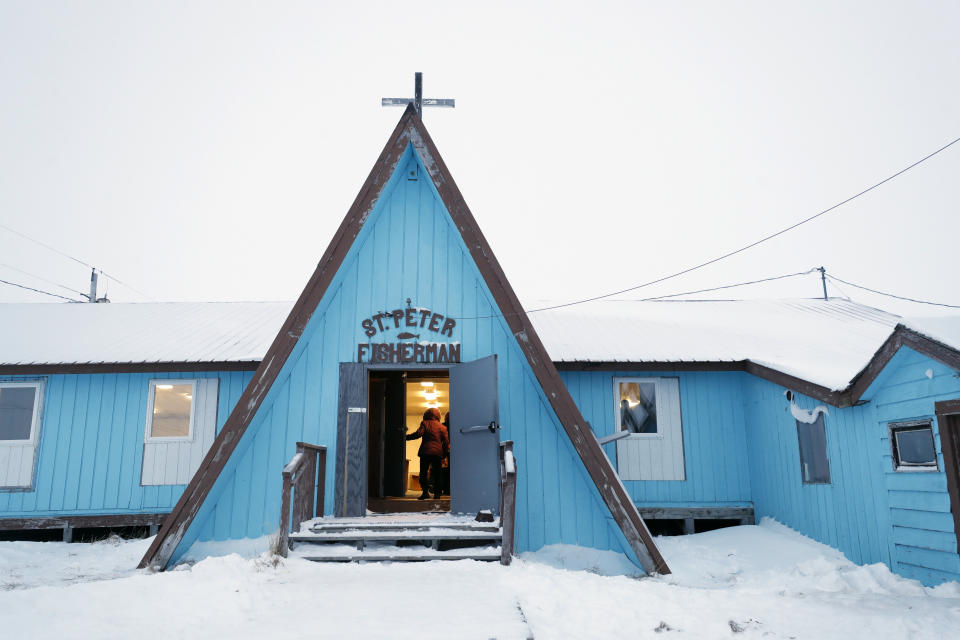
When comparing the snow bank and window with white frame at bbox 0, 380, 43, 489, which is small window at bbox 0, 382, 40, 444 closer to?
window with white frame at bbox 0, 380, 43, 489

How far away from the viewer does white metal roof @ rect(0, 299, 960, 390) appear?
36.2ft

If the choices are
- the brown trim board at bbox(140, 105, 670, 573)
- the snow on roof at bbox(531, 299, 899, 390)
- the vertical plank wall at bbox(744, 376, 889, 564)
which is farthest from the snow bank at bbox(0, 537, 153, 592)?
the vertical plank wall at bbox(744, 376, 889, 564)

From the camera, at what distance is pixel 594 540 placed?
834 cm

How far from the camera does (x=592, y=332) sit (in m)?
12.5

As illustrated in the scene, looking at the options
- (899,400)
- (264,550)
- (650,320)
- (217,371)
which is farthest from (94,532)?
(899,400)

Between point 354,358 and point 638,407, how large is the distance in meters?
5.29

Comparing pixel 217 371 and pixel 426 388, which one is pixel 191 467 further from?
pixel 426 388

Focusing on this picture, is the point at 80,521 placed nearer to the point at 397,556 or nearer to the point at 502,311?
the point at 397,556

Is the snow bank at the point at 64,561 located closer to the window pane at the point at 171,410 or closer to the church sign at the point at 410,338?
the window pane at the point at 171,410

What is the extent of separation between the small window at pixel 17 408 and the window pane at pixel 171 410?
1.99m

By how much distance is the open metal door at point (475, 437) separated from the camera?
820 centimetres

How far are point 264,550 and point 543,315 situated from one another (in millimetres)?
7629

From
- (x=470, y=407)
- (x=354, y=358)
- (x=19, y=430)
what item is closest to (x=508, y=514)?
(x=470, y=407)

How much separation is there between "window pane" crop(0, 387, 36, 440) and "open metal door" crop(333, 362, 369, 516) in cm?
665
